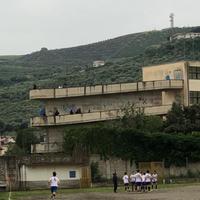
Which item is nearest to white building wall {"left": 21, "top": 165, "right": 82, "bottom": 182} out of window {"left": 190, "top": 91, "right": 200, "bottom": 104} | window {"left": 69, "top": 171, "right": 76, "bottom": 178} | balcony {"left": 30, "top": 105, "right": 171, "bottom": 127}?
window {"left": 69, "top": 171, "right": 76, "bottom": 178}

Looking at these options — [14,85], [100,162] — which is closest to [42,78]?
[14,85]

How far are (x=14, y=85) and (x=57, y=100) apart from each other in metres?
88.5

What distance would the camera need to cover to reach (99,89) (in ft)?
253

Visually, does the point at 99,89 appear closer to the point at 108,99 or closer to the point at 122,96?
the point at 108,99

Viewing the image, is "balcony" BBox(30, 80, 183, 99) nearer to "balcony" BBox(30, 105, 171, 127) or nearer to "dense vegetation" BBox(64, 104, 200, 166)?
"balcony" BBox(30, 105, 171, 127)

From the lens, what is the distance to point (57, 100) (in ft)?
258

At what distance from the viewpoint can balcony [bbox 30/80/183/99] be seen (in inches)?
3039

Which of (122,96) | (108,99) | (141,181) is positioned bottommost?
(141,181)

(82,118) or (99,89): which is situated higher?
(99,89)

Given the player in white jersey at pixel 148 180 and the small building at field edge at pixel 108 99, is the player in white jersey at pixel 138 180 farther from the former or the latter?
the small building at field edge at pixel 108 99

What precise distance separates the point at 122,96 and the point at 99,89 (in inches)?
110

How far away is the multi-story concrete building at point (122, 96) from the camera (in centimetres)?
7694

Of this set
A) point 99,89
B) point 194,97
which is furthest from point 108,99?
point 194,97

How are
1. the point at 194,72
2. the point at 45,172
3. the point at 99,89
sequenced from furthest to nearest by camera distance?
the point at 194,72 → the point at 99,89 → the point at 45,172
